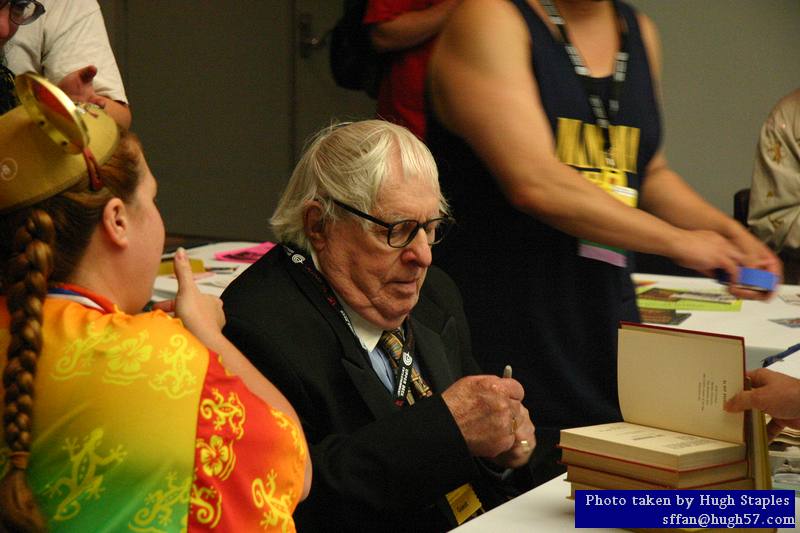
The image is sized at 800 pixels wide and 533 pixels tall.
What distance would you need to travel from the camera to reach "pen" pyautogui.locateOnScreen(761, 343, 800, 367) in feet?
8.70

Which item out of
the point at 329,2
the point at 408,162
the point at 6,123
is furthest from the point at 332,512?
the point at 329,2

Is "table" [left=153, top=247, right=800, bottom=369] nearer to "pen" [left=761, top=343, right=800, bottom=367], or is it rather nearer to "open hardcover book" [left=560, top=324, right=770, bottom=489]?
"pen" [left=761, top=343, right=800, bottom=367]

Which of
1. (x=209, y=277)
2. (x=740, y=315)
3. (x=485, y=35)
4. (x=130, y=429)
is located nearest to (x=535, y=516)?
(x=130, y=429)

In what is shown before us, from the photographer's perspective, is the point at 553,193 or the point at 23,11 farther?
the point at 23,11

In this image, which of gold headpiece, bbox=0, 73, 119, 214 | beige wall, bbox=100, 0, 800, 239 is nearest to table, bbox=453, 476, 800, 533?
gold headpiece, bbox=0, 73, 119, 214

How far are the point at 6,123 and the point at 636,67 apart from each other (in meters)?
1.56

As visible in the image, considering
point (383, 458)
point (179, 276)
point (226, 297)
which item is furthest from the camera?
point (226, 297)

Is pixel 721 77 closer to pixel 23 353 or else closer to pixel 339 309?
pixel 339 309

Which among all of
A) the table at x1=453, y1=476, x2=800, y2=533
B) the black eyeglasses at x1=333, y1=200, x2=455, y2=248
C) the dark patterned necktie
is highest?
the black eyeglasses at x1=333, y1=200, x2=455, y2=248

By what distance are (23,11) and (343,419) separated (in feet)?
4.17

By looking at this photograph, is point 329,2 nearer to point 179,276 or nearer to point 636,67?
point 636,67

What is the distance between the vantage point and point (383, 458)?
1.81 meters

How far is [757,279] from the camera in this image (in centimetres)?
220

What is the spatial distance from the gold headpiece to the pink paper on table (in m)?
2.73
